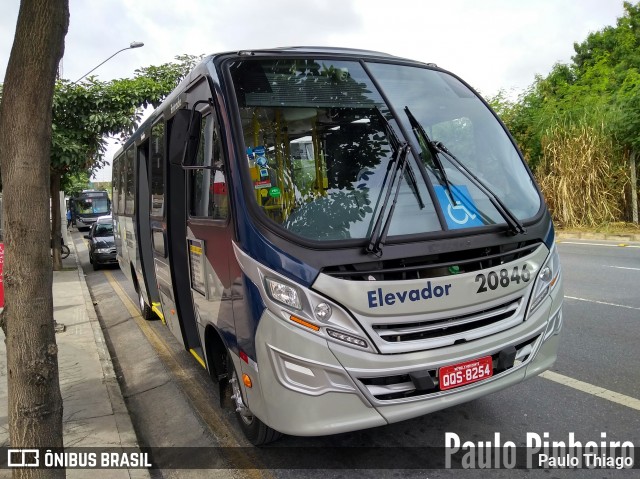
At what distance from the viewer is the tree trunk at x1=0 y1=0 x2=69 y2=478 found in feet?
8.34

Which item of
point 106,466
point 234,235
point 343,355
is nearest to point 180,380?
point 106,466

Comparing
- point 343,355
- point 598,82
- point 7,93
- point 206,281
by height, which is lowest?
point 343,355

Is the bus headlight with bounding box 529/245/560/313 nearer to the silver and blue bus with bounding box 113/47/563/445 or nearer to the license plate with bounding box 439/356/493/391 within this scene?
the silver and blue bus with bounding box 113/47/563/445

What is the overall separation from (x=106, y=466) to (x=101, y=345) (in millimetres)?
3550

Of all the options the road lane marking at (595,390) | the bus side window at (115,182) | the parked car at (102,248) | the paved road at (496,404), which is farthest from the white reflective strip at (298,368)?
the parked car at (102,248)

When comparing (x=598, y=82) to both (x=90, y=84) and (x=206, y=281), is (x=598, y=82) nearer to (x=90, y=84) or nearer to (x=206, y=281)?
(x=90, y=84)

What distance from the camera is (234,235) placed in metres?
3.11

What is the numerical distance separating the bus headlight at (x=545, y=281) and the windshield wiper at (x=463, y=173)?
12.4 inches

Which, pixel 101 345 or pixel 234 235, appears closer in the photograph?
pixel 234 235

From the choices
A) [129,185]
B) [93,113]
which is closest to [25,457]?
[129,185]

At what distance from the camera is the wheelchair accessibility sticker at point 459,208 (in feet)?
10.4

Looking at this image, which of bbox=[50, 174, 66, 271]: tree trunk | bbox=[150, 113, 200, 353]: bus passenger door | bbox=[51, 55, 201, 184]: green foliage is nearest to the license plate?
bbox=[150, 113, 200, 353]: bus passenger door

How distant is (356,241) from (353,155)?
2.30ft

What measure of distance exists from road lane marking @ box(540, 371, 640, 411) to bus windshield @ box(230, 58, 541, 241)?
1.72m
